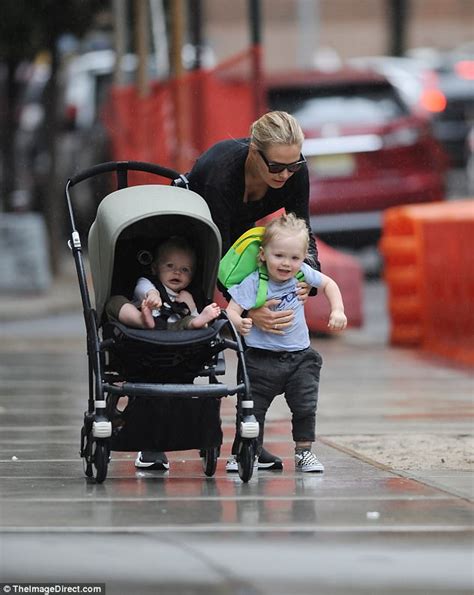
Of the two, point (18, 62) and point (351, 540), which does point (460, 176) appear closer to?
point (18, 62)

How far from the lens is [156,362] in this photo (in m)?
6.52

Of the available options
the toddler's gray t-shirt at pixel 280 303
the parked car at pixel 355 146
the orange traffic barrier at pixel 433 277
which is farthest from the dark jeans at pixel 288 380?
the parked car at pixel 355 146

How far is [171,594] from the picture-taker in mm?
4812

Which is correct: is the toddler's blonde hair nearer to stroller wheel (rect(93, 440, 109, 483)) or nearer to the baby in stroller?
the baby in stroller

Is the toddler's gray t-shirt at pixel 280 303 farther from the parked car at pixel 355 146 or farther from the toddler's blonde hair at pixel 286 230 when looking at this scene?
the parked car at pixel 355 146

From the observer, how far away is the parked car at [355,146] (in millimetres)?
16578

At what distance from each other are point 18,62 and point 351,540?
14765 mm

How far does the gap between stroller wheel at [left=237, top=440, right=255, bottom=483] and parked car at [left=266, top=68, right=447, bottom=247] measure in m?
10.00

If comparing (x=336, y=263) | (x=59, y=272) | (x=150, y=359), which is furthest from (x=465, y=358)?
(x=59, y=272)

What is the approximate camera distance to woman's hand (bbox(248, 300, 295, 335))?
677cm

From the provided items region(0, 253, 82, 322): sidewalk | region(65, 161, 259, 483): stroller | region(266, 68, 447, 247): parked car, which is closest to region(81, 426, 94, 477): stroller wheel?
region(65, 161, 259, 483): stroller

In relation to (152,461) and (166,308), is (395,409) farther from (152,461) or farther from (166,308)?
(166,308)

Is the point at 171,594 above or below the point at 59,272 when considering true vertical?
above

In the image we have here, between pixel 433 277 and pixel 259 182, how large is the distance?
5.96 meters
